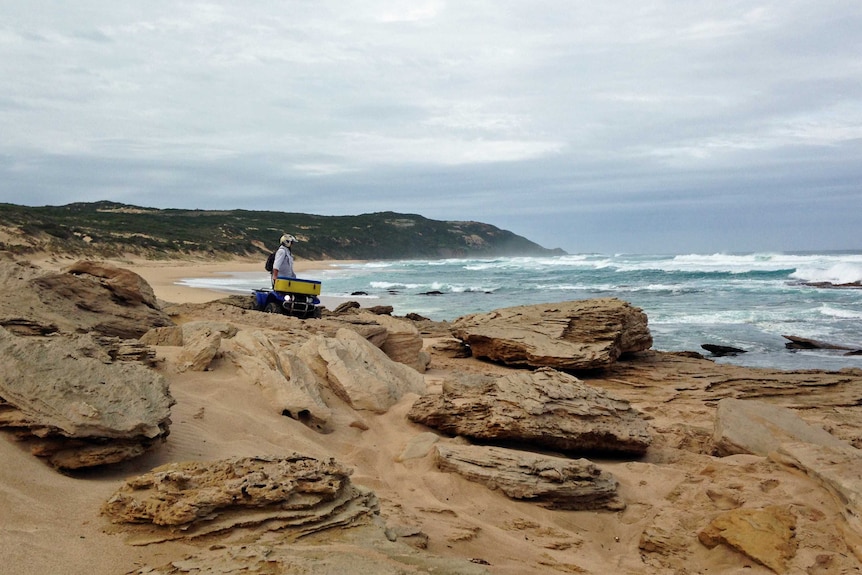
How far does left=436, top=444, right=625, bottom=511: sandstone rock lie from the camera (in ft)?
15.7

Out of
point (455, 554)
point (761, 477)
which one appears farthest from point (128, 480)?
point (761, 477)

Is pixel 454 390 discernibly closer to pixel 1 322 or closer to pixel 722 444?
pixel 722 444

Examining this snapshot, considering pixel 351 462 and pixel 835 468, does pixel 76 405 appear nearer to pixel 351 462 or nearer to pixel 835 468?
pixel 351 462

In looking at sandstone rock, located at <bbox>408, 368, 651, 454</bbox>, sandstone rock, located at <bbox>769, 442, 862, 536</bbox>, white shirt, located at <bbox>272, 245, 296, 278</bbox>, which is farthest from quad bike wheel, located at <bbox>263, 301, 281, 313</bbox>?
sandstone rock, located at <bbox>769, 442, 862, 536</bbox>

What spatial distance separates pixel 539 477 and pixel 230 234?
60032 millimetres

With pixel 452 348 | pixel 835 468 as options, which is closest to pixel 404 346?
pixel 452 348

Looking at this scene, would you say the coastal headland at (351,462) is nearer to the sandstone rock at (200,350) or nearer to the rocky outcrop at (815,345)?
the sandstone rock at (200,350)

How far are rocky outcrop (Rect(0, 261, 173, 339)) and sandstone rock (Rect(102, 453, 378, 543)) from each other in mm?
3124

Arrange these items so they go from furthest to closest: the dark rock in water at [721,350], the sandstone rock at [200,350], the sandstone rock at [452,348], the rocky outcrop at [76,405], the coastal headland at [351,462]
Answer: the dark rock in water at [721,350], the sandstone rock at [452,348], the sandstone rock at [200,350], the rocky outcrop at [76,405], the coastal headland at [351,462]

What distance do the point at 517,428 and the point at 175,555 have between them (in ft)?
10.4

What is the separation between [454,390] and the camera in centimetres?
627

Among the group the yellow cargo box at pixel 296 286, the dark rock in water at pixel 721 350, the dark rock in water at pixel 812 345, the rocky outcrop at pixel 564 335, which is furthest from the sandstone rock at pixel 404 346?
the dark rock in water at pixel 812 345

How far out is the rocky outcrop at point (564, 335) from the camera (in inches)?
384

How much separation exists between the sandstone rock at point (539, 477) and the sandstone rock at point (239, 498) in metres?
1.48
